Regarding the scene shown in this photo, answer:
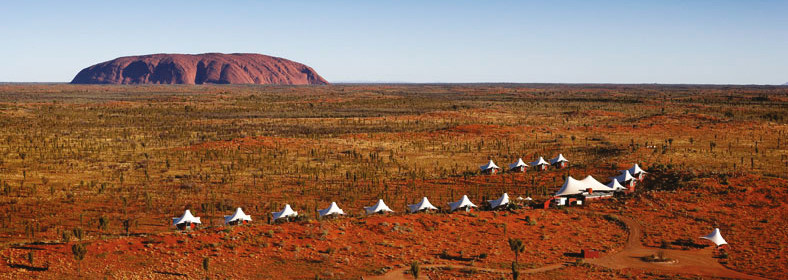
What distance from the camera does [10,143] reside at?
59156 mm

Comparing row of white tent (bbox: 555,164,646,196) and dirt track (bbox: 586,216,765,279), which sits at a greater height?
row of white tent (bbox: 555,164,646,196)

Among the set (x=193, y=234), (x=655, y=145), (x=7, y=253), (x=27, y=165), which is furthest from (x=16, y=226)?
(x=655, y=145)

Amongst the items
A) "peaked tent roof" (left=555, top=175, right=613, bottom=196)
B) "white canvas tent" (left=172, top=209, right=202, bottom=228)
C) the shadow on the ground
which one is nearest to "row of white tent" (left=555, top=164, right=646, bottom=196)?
"peaked tent roof" (left=555, top=175, right=613, bottom=196)

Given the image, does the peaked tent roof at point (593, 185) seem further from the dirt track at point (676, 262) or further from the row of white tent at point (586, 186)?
the dirt track at point (676, 262)

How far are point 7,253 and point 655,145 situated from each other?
180 feet

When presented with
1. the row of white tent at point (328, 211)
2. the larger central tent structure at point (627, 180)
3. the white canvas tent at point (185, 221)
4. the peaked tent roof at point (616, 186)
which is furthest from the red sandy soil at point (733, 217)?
the white canvas tent at point (185, 221)

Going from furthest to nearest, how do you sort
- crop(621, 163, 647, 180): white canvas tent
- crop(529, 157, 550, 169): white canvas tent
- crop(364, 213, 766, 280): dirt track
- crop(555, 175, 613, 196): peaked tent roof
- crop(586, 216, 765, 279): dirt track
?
crop(529, 157, 550, 169): white canvas tent, crop(621, 163, 647, 180): white canvas tent, crop(555, 175, 613, 196): peaked tent roof, crop(586, 216, 765, 279): dirt track, crop(364, 213, 766, 280): dirt track

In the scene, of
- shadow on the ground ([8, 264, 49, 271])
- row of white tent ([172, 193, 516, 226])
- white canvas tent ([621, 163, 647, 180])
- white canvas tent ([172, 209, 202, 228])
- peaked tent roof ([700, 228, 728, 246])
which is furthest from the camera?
white canvas tent ([621, 163, 647, 180])

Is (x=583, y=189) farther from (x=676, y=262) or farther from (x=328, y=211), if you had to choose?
(x=328, y=211)

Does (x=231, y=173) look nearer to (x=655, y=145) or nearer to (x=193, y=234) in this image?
(x=193, y=234)

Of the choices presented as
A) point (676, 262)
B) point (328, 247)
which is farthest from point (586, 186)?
point (328, 247)

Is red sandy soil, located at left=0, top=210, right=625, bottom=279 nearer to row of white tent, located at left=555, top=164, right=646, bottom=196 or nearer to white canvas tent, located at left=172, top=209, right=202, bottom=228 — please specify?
white canvas tent, located at left=172, top=209, right=202, bottom=228

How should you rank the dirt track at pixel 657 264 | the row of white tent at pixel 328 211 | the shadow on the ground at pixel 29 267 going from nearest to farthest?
the shadow on the ground at pixel 29 267, the dirt track at pixel 657 264, the row of white tent at pixel 328 211

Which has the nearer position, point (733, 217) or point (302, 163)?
point (733, 217)
